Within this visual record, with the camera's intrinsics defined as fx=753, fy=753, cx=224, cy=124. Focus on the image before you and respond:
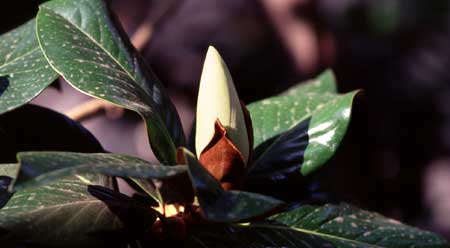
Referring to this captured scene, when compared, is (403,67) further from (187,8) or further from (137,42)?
(137,42)

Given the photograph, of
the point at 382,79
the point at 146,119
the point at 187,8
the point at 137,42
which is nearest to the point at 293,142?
the point at 146,119

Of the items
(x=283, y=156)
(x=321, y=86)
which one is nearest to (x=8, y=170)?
(x=283, y=156)

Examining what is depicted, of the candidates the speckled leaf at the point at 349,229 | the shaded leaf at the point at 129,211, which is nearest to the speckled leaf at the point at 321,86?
the speckled leaf at the point at 349,229

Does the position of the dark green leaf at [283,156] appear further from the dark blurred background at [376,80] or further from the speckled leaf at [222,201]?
the dark blurred background at [376,80]

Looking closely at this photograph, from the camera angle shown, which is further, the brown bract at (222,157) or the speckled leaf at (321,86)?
the speckled leaf at (321,86)

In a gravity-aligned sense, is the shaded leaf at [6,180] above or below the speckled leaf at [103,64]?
below

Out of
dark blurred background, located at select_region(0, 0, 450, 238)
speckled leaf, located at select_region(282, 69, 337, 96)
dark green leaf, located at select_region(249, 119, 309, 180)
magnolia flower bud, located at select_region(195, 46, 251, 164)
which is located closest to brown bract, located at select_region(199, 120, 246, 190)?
magnolia flower bud, located at select_region(195, 46, 251, 164)
